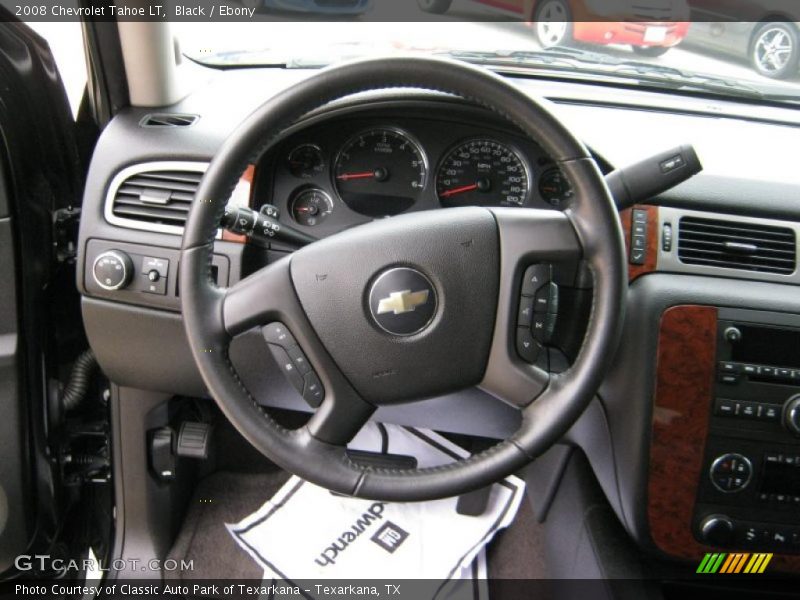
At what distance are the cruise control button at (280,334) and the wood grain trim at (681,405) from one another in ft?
2.19

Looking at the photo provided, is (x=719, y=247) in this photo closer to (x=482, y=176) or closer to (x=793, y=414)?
(x=793, y=414)

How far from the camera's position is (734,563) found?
131cm

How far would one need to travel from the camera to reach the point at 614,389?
129cm

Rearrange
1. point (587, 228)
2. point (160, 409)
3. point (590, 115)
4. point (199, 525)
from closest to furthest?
1. point (587, 228)
2. point (590, 115)
3. point (160, 409)
4. point (199, 525)

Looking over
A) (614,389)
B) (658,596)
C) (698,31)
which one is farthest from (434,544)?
(698,31)

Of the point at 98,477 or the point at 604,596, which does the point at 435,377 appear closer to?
the point at 604,596

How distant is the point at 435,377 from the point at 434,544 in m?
0.85

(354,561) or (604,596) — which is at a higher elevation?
(604,596)

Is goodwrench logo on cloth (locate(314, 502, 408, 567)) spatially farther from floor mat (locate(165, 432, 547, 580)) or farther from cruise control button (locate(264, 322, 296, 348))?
cruise control button (locate(264, 322, 296, 348))

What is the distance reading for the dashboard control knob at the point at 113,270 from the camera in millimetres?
1283

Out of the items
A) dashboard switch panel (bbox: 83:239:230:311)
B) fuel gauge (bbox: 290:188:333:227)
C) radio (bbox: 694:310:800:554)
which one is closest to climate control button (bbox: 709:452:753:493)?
radio (bbox: 694:310:800:554)

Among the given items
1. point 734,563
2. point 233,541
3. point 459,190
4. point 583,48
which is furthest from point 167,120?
point 734,563

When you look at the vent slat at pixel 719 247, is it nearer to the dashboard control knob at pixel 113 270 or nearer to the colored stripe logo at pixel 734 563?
the colored stripe logo at pixel 734 563

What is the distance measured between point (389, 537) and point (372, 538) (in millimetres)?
43
